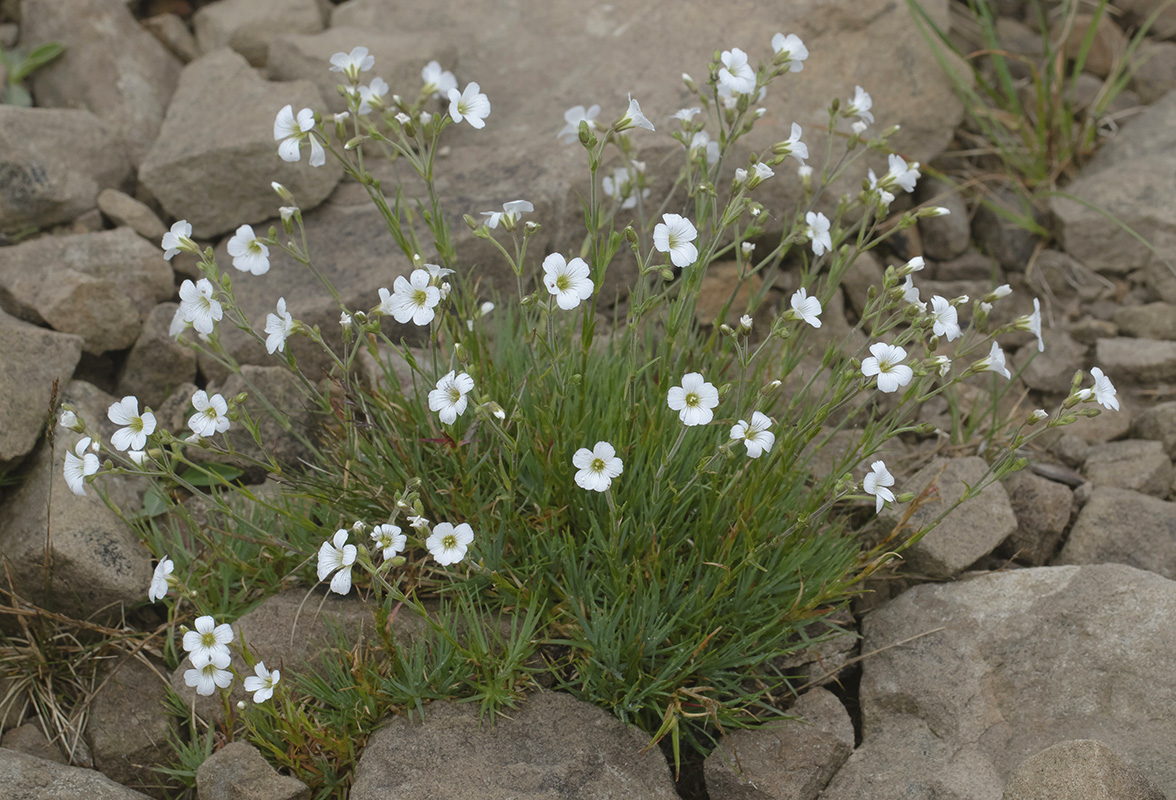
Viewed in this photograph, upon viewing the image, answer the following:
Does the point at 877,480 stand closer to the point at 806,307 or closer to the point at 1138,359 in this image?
the point at 806,307

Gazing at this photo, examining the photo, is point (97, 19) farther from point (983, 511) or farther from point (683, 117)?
point (983, 511)

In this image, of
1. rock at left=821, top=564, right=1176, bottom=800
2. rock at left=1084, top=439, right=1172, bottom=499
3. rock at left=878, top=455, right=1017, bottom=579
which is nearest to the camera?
rock at left=821, top=564, right=1176, bottom=800

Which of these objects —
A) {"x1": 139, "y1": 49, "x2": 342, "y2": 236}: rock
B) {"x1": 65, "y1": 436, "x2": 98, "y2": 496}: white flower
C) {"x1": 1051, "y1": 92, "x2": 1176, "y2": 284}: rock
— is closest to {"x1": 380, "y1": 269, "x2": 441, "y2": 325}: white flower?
{"x1": 65, "y1": 436, "x2": 98, "y2": 496}: white flower

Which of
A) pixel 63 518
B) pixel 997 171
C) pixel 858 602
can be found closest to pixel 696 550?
pixel 858 602

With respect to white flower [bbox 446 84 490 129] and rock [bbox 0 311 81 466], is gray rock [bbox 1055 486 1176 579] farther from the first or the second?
rock [bbox 0 311 81 466]

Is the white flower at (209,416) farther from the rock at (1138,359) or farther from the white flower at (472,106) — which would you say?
the rock at (1138,359)
